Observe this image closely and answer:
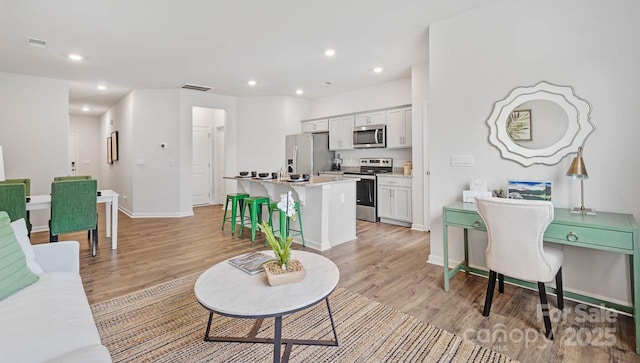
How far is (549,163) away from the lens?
2.52m

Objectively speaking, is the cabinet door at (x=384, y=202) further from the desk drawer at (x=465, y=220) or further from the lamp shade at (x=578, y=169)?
the lamp shade at (x=578, y=169)

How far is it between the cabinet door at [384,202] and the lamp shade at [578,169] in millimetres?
3020

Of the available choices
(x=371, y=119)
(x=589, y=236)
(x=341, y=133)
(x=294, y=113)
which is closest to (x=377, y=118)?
(x=371, y=119)

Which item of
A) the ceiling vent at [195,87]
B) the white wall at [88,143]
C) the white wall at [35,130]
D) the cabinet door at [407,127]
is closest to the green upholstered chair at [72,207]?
the white wall at [35,130]

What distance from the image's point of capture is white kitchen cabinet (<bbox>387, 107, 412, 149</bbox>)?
5.10 metres

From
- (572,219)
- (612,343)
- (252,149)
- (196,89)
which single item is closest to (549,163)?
(572,219)

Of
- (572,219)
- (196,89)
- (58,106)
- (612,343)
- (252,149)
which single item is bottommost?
(612,343)

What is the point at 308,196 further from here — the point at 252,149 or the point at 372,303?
the point at 252,149

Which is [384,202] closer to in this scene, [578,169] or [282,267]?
[578,169]

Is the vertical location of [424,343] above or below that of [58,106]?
below

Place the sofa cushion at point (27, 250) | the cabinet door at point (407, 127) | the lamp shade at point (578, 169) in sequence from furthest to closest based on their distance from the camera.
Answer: the cabinet door at point (407, 127), the lamp shade at point (578, 169), the sofa cushion at point (27, 250)

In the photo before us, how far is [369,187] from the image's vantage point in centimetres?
547

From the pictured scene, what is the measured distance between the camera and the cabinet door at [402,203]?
16.2 feet

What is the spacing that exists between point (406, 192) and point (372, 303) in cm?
290
